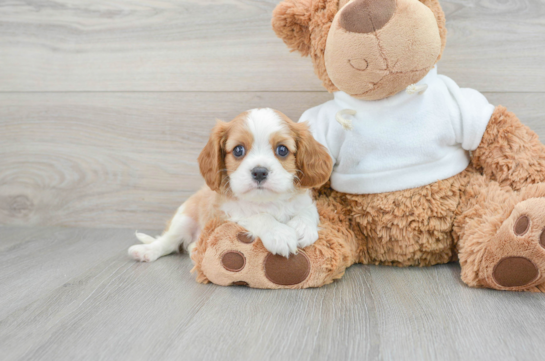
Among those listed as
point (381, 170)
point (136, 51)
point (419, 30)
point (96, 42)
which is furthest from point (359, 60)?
point (96, 42)

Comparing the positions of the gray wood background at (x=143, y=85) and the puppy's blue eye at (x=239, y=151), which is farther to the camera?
the gray wood background at (x=143, y=85)

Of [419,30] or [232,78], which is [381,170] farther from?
[232,78]

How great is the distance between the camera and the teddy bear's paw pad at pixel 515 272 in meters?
1.10

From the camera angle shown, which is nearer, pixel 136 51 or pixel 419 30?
pixel 419 30

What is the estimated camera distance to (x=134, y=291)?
128 cm

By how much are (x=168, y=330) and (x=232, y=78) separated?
44.4 inches

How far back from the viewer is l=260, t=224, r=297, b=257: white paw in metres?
1.20

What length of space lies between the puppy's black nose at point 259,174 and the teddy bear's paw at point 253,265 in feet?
0.60

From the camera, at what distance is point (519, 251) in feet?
3.63

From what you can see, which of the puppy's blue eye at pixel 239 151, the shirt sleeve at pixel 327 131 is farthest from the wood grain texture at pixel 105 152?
the puppy's blue eye at pixel 239 151

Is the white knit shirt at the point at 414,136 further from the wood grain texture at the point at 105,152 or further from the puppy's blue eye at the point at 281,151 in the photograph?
the wood grain texture at the point at 105,152

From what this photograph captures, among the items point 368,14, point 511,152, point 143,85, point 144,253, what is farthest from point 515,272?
point 143,85

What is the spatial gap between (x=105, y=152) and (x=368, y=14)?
131cm

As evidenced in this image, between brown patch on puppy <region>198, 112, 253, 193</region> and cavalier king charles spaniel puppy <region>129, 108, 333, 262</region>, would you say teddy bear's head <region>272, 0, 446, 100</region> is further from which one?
brown patch on puppy <region>198, 112, 253, 193</region>
